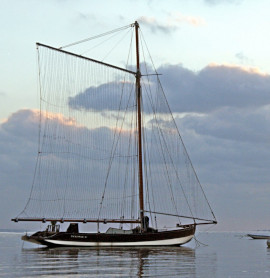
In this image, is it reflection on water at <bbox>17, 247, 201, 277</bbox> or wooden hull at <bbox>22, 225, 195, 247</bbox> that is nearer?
reflection on water at <bbox>17, 247, 201, 277</bbox>

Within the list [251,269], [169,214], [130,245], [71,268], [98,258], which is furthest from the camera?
[169,214]

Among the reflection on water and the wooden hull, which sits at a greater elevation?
the wooden hull

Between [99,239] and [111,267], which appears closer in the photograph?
[111,267]

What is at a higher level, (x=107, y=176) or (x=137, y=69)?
(x=137, y=69)

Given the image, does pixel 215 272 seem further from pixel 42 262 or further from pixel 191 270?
pixel 42 262

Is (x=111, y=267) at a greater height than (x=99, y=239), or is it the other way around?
(x=99, y=239)

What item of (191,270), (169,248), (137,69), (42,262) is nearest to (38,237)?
(169,248)

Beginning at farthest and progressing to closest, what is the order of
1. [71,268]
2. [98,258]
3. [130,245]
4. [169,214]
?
[169,214] < [130,245] < [98,258] < [71,268]

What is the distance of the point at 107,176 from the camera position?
72188 millimetres

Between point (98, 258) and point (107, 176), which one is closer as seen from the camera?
point (98, 258)

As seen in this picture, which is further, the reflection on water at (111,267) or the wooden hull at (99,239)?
the wooden hull at (99,239)

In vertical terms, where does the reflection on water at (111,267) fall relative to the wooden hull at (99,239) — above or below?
below

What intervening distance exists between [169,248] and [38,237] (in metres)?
17.7

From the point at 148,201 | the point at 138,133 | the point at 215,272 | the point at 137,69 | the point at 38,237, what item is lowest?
the point at 215,272
